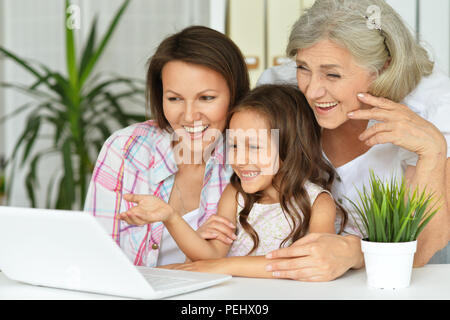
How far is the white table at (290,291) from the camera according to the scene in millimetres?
1081

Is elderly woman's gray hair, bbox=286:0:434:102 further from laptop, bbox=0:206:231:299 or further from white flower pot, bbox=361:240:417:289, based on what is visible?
laptop, bbox=0:206:231:299

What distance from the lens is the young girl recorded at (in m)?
1.61

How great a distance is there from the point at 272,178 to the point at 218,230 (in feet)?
0.75

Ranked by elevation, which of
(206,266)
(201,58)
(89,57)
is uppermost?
(89,57)

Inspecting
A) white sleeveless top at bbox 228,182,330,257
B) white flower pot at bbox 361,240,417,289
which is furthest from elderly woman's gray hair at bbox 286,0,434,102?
white flower pot at bbox 361,240,417,289

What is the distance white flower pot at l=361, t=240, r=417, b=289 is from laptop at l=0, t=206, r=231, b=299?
30cm

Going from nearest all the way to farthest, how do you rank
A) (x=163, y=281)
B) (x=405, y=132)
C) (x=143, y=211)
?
(x=163, y=281), (x=143, y=211), (x=405, y=132)

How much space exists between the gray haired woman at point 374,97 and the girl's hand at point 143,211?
28cm

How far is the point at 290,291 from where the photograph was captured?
1.13m

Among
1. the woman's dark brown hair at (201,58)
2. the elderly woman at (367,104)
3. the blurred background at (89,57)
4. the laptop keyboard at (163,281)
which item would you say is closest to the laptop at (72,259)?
the laptop keyboard at (163,281)

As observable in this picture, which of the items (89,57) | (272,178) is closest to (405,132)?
(272,178)

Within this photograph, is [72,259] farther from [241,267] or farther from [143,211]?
[241,267]
